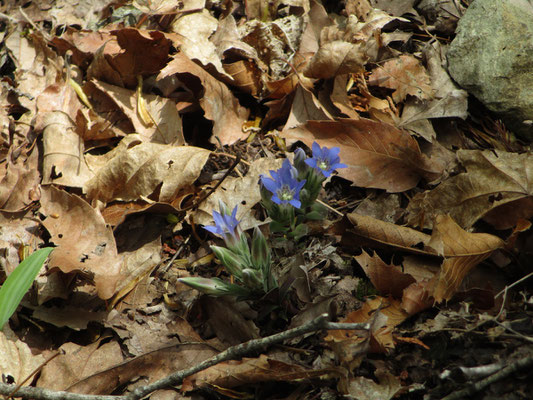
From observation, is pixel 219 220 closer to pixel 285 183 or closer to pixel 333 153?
pixel 285 183

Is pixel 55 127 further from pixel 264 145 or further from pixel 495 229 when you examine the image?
pixel 495 229

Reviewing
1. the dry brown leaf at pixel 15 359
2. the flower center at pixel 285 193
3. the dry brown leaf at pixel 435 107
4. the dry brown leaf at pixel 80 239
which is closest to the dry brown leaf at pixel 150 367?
the dry brown leaf at pixel 15 359

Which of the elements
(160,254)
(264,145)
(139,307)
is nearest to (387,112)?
(264,145)

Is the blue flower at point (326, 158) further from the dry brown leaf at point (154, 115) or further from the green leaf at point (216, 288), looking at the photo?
the dry brown leaf at point (154, 115)

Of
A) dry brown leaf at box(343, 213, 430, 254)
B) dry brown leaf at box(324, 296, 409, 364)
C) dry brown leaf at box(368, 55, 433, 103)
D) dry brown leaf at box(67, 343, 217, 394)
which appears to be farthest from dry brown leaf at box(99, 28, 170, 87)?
dry brown leaf at box(324, 296, 409, 364)

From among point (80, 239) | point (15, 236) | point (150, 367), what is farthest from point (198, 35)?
point (150, 367)
